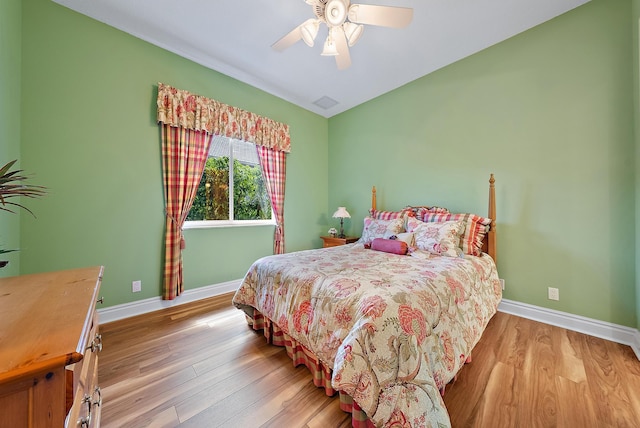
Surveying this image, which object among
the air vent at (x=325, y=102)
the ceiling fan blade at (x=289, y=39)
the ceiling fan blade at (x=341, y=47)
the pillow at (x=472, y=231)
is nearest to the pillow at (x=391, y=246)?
the pillow at (x=472, y=231)

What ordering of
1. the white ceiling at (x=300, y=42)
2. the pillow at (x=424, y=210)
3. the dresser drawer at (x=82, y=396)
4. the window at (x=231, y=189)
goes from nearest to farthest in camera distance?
the dresser drawer at (x=82, y=396)
the white ceiling at (x=300, y=42)
the pillow at (x=424, y=210)
the window at (x=231, y=189)

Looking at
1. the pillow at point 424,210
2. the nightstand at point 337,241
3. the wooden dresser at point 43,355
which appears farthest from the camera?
the nightstand at point 337,241

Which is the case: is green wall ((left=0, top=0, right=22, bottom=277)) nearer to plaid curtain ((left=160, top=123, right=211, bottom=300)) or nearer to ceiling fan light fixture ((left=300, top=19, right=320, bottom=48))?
plaid curtain ((left=160, top=123, right=211, bottom=300))

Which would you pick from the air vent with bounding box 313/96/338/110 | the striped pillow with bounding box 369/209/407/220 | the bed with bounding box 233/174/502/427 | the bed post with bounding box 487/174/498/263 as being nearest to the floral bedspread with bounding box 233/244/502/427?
the bed with bounding box 233/174/502/427

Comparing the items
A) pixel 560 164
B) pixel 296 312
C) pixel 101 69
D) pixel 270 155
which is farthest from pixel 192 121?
pixel 560 164

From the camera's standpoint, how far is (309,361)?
4.97 ft

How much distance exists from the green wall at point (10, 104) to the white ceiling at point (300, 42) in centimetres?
58

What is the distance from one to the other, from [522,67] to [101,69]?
4.11m

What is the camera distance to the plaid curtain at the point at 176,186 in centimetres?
250

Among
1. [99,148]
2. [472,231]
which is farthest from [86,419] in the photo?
[472,231]

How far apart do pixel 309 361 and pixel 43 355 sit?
4.32 feet

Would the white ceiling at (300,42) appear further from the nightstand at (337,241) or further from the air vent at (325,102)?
the nightstand at (337,241)

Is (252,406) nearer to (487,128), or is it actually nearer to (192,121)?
(192,121)

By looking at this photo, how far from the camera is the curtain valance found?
249cm
